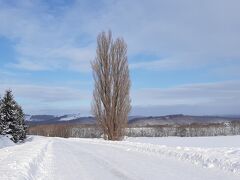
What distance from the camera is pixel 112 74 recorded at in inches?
1618

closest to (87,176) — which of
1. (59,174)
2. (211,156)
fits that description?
(59,174)

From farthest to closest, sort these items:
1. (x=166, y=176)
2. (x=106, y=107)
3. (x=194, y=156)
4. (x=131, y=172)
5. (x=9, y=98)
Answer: (x=9, y=98), (x=106, y=107), (x=194, y=156), (x=131, y=172), (x=166, y=176)

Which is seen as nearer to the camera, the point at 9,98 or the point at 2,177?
the point at 2,177

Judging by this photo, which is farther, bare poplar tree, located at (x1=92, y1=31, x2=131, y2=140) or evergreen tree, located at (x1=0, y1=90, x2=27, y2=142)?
evergreen tree, located at (x1=0, y1=90, x2=27, y2=142)

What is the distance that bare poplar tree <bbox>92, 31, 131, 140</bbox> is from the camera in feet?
130

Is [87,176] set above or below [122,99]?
below

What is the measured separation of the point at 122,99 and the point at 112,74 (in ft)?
9.58

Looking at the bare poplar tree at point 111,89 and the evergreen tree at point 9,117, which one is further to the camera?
the evergreen tree at point 9,117

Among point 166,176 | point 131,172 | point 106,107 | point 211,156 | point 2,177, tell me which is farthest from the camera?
point 106,107

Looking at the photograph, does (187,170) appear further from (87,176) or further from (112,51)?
(112,51)

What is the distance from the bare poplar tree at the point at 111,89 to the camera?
39.5 meters

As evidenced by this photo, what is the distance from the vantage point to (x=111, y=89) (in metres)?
40.4

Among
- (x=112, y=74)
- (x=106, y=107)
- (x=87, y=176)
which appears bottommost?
(x=87, y=176)

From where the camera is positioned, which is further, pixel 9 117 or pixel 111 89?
pixel 9 117
